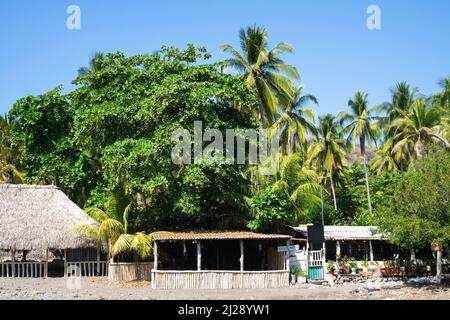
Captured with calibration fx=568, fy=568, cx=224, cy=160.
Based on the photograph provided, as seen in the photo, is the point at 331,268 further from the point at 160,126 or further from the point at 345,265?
the point at 160,126

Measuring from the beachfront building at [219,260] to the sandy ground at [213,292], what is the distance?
2.63ft

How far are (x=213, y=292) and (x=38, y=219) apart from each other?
10.1m

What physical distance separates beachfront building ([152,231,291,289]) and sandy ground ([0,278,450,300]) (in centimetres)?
80

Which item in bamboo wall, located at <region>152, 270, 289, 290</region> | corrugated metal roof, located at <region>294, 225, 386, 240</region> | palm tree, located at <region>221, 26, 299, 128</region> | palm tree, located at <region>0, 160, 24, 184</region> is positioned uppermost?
palm tree, located at <region>221, 26, 299, 128</region>

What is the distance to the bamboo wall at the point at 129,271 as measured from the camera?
25.6 meters

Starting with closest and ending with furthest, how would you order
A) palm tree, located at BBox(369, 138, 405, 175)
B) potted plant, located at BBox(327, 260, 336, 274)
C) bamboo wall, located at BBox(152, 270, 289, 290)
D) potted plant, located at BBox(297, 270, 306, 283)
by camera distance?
bamboo wall, located at BBox(152, 270, 289, 290) → potted plant, located at BBox(297, 270, 306, 283) → potted plant, located at BBox(327, 260, 336, 274) → palm tree, located at BBox(369, 138, 405, 175)

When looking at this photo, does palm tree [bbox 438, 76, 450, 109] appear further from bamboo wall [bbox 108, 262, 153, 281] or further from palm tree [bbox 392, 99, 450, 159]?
bamboo wall [bbox 108, 262, 153, 281]

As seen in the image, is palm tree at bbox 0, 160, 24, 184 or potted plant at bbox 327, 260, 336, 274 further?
palm tree at bbox 0, 160, 24, 184

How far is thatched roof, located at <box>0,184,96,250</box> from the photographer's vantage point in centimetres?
2583

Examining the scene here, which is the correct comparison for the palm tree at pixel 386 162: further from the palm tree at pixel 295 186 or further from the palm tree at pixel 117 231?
the palm tree at pixel 117 231

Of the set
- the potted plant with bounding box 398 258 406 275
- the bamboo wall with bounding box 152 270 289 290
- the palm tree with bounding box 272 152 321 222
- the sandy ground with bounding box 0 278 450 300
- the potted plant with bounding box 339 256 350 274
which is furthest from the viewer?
the palm tree with bounding box 272 152 321 222

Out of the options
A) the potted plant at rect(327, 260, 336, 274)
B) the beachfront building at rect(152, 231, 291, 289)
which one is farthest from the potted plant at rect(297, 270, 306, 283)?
the potted plant at rect(327, 260, 336, 274)

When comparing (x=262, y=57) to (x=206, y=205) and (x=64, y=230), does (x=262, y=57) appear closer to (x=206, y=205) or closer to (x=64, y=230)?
(x=206, y=205)

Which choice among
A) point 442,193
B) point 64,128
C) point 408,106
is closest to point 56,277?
point 64,128
